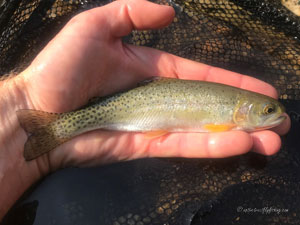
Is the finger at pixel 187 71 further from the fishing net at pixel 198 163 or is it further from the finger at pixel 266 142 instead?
the finger at pixel 266 142

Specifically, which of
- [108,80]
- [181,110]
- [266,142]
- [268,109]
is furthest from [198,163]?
[108,80]

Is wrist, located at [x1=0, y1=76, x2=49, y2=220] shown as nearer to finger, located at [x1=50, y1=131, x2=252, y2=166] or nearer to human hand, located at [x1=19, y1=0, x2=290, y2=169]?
human hand, located at [x1=19, y1=0, x2=290, y2=169]

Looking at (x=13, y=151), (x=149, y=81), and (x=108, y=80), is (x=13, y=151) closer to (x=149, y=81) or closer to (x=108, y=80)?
(x=108, y=80)

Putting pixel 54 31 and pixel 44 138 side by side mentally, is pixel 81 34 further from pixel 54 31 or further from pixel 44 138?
pixel 54 31

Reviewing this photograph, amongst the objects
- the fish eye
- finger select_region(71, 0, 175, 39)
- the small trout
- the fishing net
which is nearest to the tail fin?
the small trout

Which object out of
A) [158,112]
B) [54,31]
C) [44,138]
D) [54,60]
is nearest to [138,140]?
[158,112]
